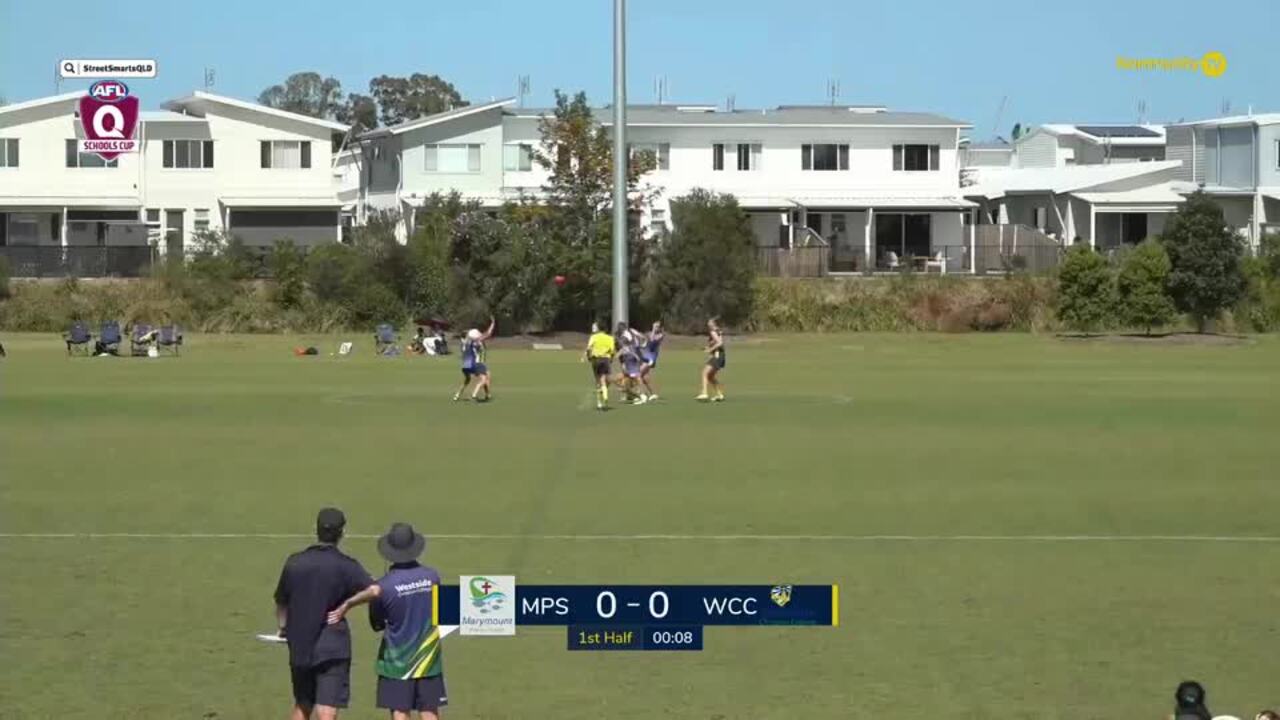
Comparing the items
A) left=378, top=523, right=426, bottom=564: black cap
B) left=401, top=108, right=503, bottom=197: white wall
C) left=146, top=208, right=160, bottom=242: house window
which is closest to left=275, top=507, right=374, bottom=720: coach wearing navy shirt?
left=378, top=523, right=426, bottom=564: black cap

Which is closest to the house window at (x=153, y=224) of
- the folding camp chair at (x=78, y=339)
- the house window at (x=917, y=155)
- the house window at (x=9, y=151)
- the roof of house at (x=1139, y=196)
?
the house window at (x=9, y=151)

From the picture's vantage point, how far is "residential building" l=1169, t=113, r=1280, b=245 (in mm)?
87312

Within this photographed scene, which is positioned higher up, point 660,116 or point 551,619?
point 660,116

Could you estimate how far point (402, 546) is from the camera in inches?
421

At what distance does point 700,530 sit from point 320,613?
36.9 feet

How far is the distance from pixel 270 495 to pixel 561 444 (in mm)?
7081

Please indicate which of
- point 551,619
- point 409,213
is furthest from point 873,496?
point 409,213

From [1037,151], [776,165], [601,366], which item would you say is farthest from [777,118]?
[601,366]

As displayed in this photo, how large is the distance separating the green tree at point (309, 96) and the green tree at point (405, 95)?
5050 millimetres

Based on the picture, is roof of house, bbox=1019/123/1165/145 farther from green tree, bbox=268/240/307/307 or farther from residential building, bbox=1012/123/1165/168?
green tree, bbox=268/240/307/307

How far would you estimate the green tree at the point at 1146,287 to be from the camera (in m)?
63.4

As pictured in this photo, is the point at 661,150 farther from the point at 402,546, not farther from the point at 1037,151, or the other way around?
the point at 402,546

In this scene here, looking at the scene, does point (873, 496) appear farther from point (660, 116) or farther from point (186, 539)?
point (660, 116)

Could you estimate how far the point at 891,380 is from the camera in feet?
154
